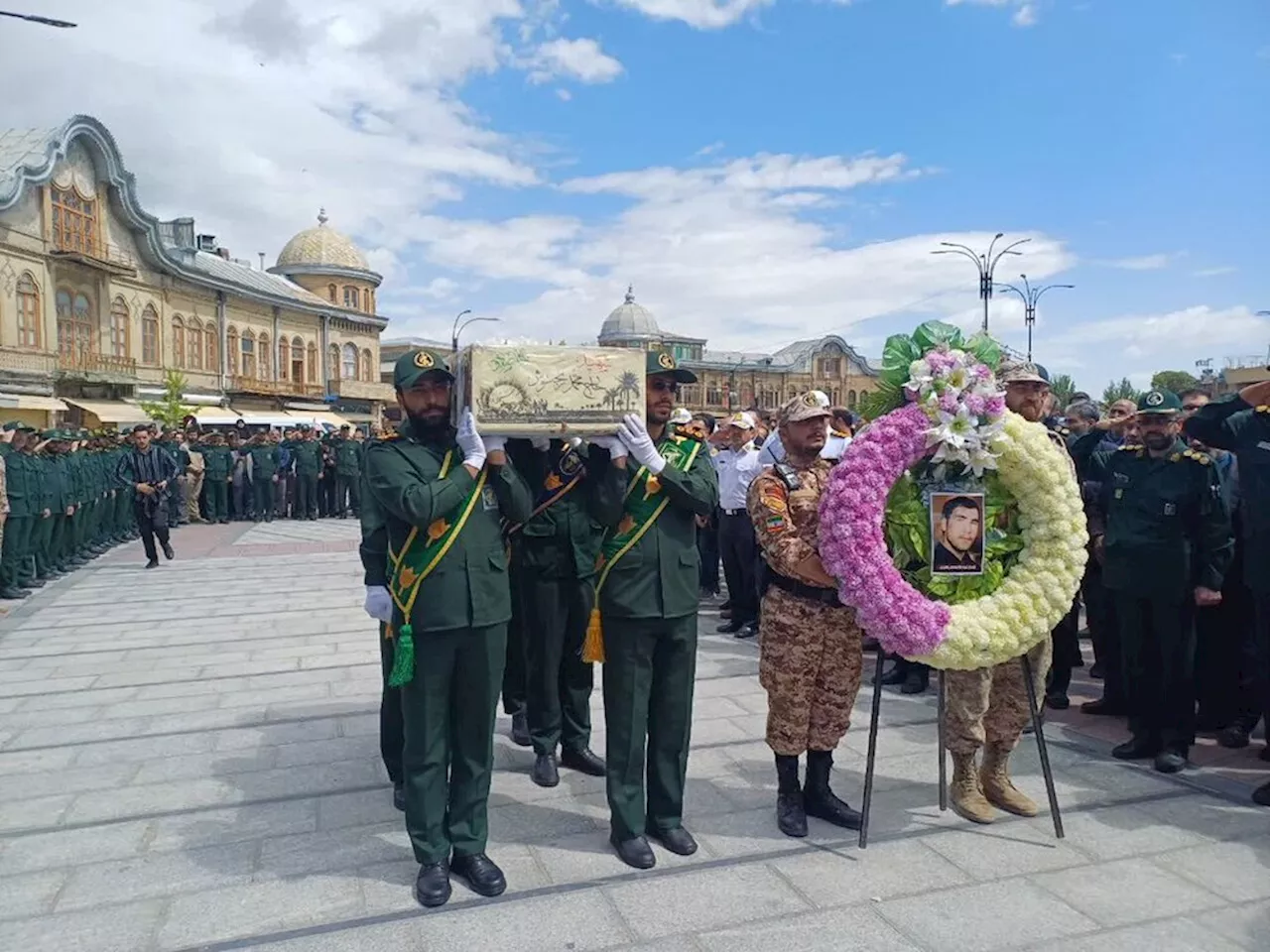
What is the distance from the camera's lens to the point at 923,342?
4.21 metres

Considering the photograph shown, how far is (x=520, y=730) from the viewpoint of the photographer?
5.52 meters

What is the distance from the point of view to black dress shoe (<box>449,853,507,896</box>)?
359cm

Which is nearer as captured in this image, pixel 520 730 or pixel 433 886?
pixel 433 886

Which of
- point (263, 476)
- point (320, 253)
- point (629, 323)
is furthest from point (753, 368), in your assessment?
point (263, 476)

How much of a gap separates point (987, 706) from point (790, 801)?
1062mm

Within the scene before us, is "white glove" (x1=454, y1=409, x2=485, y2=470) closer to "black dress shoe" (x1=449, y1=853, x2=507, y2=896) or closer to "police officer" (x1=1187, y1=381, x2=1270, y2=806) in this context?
"black dress shoe" (x1=449, y1=853, x2=507, y2=896)

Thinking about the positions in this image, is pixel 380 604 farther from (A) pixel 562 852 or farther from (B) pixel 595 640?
(A) pixel 562 852

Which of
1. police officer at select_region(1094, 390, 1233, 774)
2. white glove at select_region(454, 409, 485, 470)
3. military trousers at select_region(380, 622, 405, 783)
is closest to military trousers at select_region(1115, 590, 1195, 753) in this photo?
police officer at select_region(1094, 390, 1233, 774)

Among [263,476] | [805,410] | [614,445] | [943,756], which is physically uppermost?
[805,410]

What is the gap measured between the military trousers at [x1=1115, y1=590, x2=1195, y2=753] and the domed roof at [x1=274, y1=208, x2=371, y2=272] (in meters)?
55.8

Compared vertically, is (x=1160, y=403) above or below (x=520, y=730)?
above

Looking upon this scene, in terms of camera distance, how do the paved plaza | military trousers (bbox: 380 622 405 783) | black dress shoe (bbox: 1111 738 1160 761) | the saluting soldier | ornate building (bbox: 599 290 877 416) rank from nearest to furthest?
the paved plaza
military trousers (bbox: 380 622 405 783)
the saluting soldier
black dress shoe (bbox: 1111 738 1160 761)
ornate building (bbox: 599 290 877 416)

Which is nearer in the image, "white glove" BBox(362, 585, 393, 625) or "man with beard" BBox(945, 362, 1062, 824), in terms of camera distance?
"white glove" BBox(362, 585, 393, 625)

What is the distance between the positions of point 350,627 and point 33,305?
28.7 m
